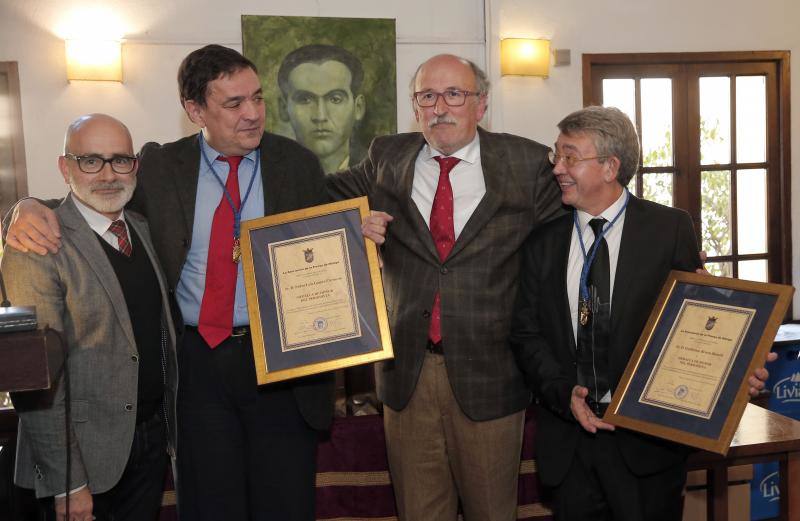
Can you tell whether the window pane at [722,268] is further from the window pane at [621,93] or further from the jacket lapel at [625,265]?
the jacket lapel at [625,265]

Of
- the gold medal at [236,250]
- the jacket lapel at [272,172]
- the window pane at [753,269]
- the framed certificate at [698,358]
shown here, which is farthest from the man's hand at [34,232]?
the window pane at [753,269]

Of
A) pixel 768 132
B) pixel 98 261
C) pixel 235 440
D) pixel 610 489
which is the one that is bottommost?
pixel 610 489

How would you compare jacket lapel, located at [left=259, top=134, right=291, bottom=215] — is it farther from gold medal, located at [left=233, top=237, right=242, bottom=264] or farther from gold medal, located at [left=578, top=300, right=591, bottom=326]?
gold medal, located at [left=578, top=300, right=591, bottom=326]

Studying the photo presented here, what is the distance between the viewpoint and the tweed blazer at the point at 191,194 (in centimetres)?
232

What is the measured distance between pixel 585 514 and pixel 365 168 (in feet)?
4.42

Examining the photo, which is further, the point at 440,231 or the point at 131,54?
the point at 131,54

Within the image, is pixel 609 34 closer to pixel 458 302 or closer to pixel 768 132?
pixel 768 132

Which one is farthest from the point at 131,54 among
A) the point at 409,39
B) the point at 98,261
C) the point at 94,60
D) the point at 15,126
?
the point at 98,261

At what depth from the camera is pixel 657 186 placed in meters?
6.33

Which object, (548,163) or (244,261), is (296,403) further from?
(548,163)

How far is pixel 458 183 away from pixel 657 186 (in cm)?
429

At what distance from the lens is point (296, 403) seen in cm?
234

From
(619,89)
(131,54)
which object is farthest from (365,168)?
(619,89)

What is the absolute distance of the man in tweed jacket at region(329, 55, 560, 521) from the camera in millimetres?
2398
